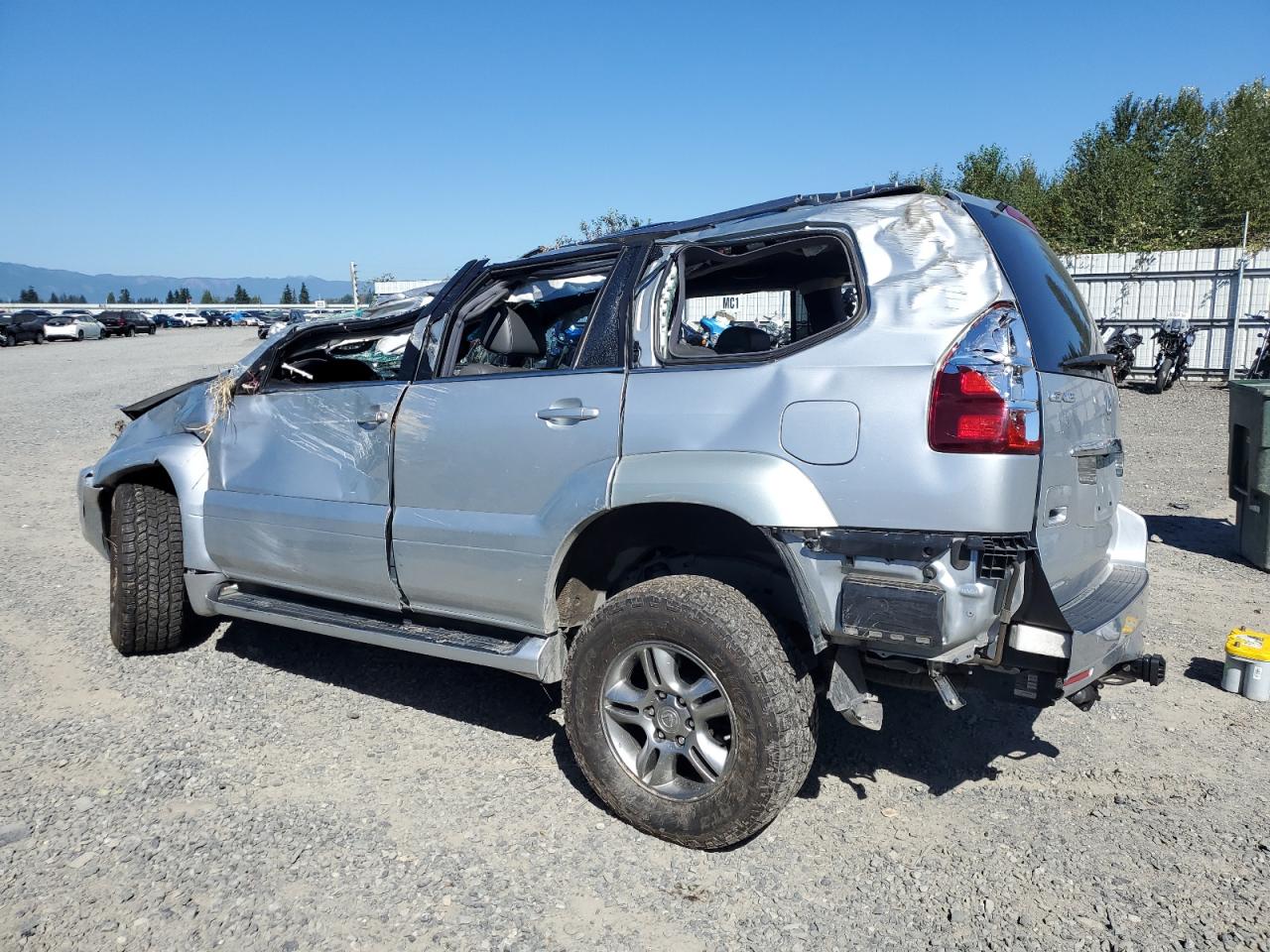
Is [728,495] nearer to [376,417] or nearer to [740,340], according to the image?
[740,340]

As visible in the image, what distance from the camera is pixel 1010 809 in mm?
3318

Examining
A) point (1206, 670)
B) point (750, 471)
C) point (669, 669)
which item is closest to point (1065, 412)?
point (750, 471)

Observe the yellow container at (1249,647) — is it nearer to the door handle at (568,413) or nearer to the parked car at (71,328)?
the door handle at (568,413)

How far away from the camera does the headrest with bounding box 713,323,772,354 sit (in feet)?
11.4

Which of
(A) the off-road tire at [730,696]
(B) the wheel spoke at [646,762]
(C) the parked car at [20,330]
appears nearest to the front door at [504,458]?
(A) the off-road tire at [730,696]

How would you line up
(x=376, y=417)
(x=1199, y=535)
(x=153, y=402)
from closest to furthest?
(x=376, y=417) < (x=153, y=402) < (x=1199, y=535)

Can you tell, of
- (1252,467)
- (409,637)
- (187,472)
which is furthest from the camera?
(1252,467)

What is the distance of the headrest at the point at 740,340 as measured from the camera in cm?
349

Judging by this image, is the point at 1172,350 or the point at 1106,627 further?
the point at 1172,350

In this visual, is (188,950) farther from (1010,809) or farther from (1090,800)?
(1090,800)

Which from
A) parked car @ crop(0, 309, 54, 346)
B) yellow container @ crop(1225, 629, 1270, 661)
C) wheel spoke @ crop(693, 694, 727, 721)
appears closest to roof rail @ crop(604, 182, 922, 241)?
wheel spoke @ crop(693, 694, 727, 721)

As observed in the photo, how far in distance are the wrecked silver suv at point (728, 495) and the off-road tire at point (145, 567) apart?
470mm

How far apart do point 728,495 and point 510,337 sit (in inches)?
54.4

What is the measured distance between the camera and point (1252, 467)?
6125 mm
